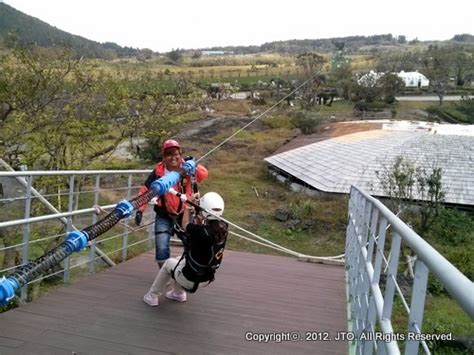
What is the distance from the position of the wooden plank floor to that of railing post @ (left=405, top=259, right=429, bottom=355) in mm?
2008

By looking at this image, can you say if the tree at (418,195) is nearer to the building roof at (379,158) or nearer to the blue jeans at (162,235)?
the building roof at (379,158)

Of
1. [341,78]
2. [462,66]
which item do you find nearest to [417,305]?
[341,78]

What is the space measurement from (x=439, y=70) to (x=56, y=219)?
169 ft

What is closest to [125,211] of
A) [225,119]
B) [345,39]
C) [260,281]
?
[260,281]

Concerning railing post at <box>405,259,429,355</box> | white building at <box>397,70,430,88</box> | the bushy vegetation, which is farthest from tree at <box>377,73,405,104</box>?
railing post at <box>405,259,429,355</box>

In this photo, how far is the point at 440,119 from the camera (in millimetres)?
38750

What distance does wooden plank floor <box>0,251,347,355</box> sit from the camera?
312cm

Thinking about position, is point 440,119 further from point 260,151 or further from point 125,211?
point 125,211

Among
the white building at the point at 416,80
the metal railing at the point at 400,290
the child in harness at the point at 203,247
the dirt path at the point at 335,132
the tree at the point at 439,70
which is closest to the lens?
the metal railing at the point at 400,290

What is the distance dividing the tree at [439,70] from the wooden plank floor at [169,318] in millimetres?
47906

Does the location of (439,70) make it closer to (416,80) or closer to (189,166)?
(416,80)

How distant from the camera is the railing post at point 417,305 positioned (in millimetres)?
1298

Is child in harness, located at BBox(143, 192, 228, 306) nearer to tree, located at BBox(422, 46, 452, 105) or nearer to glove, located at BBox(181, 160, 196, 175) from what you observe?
glove, located at BBox(181, 160, 196, 175)

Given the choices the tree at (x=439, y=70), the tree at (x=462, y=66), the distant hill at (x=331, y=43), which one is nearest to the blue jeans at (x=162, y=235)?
the tree at (x=439, y=70)
